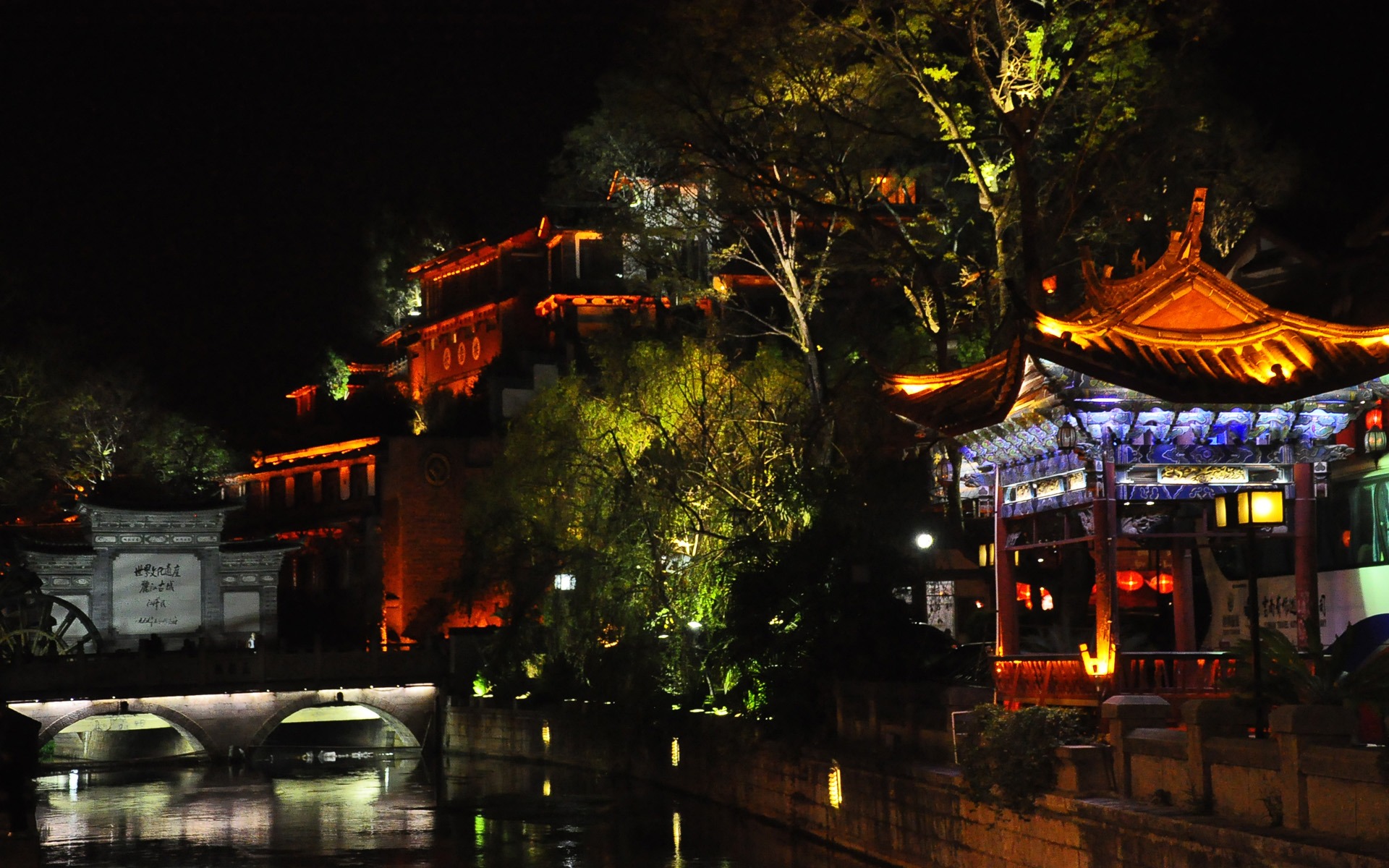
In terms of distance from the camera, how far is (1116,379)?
15.6 m

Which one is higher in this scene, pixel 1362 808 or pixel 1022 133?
pixel 1022 133

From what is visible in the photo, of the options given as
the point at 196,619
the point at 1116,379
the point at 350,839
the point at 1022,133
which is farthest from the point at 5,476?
the point at 1116,379

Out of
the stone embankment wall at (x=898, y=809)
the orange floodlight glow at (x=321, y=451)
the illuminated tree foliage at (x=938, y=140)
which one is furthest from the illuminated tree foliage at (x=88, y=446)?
the illuminated tree foliage at (x=938, y=140)

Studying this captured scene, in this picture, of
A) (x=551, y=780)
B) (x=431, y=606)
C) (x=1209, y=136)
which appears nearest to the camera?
(x=1209, y=136)

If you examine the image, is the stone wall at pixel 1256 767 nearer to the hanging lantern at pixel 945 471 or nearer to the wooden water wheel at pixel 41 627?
the hanging lantern at pixel 945 471

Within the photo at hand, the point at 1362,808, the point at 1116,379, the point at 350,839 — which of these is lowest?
the point at 350,839

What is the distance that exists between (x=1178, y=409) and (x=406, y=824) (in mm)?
16262

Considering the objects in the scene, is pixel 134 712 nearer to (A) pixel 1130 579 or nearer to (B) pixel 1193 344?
(A) pixel 1130 579

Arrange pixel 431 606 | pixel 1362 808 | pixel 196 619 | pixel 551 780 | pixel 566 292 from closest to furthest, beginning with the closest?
pixel 1362 808, pixel 551 780, pixel 196 619, pixel 431 606, pixel 566 292

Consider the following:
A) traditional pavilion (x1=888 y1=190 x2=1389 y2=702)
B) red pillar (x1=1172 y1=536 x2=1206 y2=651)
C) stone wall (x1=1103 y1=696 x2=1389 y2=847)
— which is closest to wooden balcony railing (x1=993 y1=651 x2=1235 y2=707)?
traditional pavilion (x1=888 y1=190 x2=1389 y2=702)

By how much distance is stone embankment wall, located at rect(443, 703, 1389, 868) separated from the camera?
38.4ft

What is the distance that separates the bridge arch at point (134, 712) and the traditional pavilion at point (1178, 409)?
24.8 m

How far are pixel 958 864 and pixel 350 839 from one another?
38.5 feet

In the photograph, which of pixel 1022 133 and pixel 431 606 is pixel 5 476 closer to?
pixel 431 606
